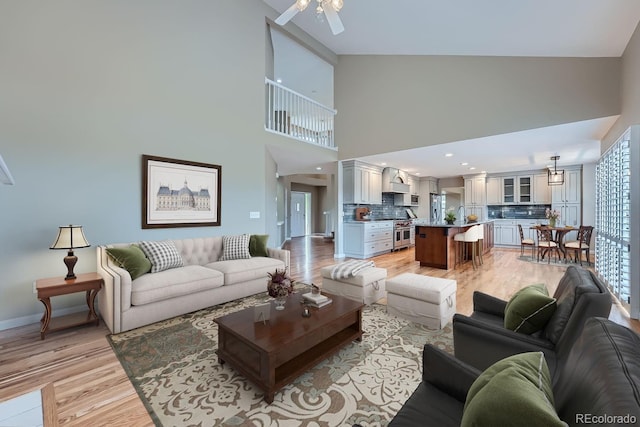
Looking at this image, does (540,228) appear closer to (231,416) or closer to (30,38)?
(231,416)

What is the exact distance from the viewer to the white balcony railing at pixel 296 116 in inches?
216

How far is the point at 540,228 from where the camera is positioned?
641 cm

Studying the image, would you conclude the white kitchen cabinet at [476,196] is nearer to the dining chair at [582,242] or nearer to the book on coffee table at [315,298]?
the dining chair at [582,242]

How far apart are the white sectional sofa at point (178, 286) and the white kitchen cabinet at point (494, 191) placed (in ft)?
26.3

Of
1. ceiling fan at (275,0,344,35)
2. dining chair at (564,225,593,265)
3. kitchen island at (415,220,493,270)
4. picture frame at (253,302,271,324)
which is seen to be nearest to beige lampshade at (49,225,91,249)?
picture frame at (253,302,271,324)

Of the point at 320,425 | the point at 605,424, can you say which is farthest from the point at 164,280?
the point at 605,424

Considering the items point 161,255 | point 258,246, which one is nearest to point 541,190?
point 258,246

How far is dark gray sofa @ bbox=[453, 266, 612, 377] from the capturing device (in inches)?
50.8

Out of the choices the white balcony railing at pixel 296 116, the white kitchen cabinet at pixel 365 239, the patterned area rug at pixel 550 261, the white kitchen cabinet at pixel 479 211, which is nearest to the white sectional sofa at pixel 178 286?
the white balcony railing at pixel 296 116

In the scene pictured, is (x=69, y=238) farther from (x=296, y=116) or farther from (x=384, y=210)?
(x=384, y=210)

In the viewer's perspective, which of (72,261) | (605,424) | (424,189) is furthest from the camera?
(424,189)

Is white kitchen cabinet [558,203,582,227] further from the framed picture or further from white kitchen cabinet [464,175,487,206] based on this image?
the framed picture

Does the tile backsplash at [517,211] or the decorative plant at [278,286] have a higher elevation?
the tile backsplash at [517,211]

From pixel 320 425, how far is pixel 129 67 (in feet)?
14.8
